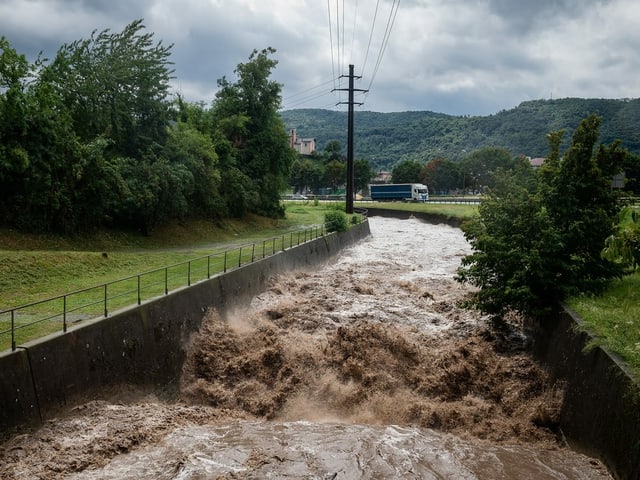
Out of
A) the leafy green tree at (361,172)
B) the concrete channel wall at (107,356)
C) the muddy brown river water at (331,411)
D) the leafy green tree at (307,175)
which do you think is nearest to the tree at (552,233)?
the muddy brown river water at (331,411)

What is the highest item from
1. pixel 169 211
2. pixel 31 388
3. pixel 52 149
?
pixel 52 149

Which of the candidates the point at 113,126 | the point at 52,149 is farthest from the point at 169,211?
the point at 52,149

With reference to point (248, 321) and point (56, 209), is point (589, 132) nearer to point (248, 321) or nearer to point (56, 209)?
point (248, 321)

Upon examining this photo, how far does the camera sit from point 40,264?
58.1ft

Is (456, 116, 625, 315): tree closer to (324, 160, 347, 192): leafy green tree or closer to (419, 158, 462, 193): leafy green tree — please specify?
(419, 158, 462, 193): leafy green tree

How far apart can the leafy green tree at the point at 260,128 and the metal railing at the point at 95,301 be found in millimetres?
21044

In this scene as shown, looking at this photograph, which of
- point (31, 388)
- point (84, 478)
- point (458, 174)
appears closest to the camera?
point (84, 478)

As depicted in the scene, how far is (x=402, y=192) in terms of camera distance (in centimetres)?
8988

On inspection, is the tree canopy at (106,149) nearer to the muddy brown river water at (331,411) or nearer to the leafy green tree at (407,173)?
the muddy brown river water at (331,411)

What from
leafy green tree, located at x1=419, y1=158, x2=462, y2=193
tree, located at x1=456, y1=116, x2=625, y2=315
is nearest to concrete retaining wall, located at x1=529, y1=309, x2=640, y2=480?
tree, located at x1=456, y1=116, x2=625, y2=315

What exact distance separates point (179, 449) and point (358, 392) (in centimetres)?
446

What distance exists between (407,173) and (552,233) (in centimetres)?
11706

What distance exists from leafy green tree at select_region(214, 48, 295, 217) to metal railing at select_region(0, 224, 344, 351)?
21.0 metres

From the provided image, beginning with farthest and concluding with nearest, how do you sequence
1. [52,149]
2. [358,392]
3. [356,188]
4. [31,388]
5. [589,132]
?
[356,188] < [52,149] < [589,132] < [358,392] < [31,388]
